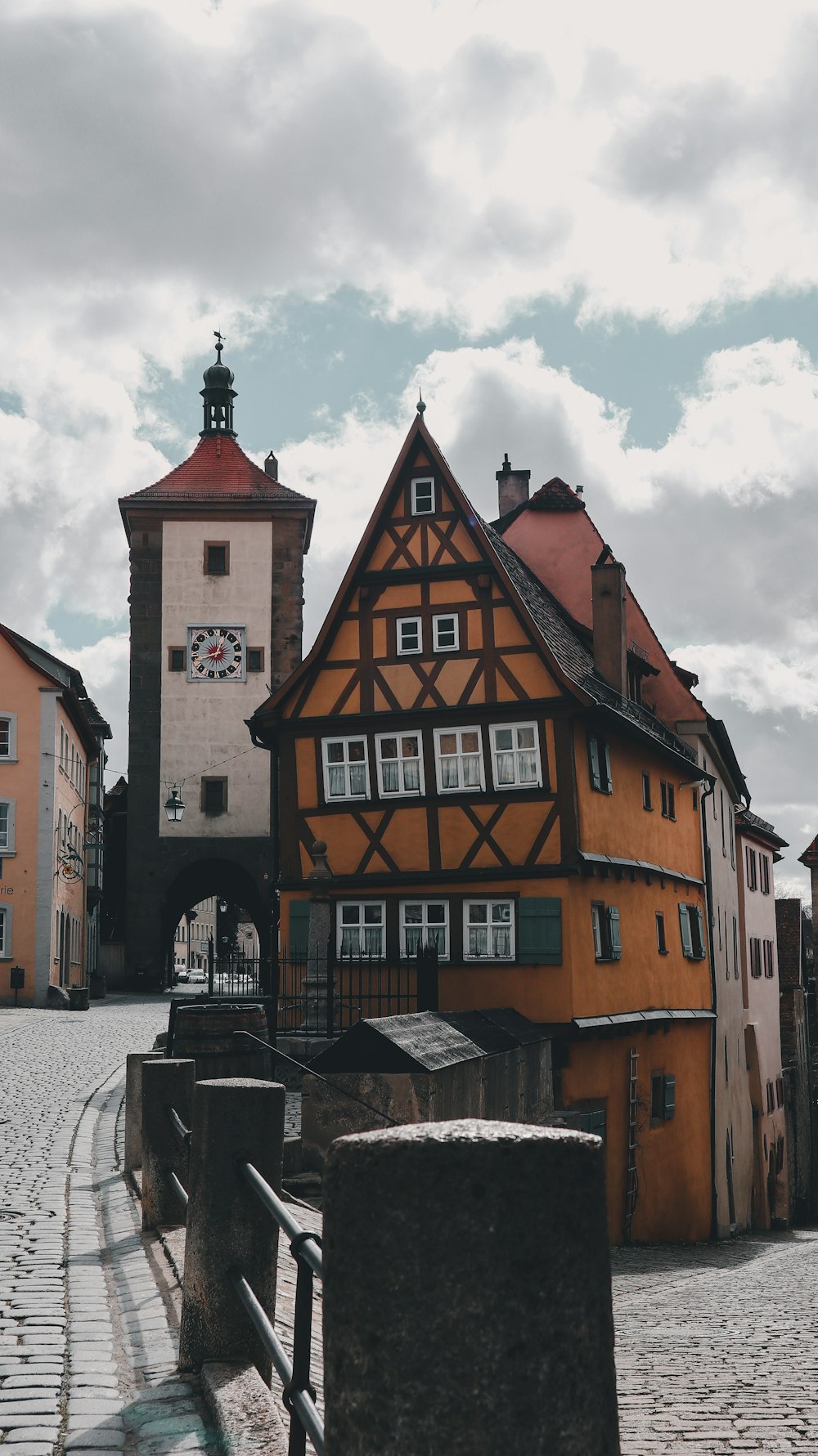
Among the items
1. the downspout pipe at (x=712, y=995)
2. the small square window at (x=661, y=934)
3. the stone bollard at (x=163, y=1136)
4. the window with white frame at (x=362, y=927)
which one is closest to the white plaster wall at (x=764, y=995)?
→ the downspout pipe at (x=712, y=995)

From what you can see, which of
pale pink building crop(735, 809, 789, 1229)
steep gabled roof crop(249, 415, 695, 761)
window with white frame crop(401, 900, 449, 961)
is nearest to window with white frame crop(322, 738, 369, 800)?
steep gabled roof crop(249, 415, 695, 761)

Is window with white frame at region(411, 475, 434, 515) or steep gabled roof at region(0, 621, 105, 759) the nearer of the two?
window with white frame at region(411, 475, 434, 515)

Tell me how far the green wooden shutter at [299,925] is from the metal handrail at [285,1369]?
60.7 ft

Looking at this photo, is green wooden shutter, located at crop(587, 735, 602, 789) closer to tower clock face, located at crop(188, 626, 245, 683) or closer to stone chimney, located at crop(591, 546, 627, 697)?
stone chimney, located at crop(591, 546, 627, 697)

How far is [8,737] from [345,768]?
24.0 meters

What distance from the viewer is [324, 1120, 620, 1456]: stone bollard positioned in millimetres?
2516

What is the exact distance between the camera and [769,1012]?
4191cm

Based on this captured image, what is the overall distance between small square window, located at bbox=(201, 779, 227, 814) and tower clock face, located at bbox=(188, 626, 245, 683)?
3.67 metres

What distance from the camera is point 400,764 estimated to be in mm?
23953

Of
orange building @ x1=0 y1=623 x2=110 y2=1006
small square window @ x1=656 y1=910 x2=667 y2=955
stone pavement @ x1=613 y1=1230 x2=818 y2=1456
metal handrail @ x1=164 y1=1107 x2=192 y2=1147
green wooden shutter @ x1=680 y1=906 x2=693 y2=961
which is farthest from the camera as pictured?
orange building @ x1=0 y1=623 x2=110 y2=1006

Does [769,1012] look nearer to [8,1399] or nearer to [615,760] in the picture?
[615,760]

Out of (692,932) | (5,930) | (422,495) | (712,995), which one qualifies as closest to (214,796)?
(5,930)

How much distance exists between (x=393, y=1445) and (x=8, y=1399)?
129 inches

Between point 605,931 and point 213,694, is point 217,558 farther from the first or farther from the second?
point 605,931
